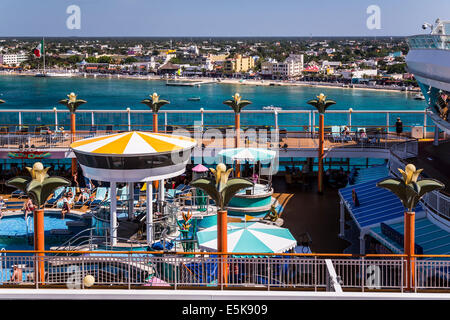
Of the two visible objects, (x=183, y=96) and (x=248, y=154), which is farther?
(x=183, y=96)

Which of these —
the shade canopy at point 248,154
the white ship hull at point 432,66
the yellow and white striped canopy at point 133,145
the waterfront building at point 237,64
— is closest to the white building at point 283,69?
the waterfront building at point 237,64

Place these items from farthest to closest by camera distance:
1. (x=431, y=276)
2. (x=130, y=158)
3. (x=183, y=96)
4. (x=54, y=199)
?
(x=183, y=96) < (x=54, y=199) < (x=130, y=158) < (x=431, y=276)

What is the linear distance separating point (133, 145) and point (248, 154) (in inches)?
249

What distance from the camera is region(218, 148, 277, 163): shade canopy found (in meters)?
20.6

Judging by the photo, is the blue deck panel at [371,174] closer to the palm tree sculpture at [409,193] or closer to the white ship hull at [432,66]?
the white ship hull at [432,66]

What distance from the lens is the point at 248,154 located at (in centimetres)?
2073

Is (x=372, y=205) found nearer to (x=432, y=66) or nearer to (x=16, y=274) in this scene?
(x=432, y=66)

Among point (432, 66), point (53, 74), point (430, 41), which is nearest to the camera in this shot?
point (432, 66)

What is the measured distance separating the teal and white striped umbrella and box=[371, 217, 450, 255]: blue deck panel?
2222mm

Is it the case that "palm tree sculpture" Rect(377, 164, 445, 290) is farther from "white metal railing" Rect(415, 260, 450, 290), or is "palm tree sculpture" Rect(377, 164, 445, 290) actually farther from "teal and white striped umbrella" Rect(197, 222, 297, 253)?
"teal and white striped umbrella" Rect(197, 222, 297, 253)

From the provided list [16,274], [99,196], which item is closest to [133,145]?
[16,274]

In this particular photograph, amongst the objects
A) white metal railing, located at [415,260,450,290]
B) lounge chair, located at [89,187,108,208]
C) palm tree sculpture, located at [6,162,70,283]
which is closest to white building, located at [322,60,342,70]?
lounge chair, located at [89,187,108,208]

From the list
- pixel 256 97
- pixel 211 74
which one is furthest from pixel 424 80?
pixel 211 74

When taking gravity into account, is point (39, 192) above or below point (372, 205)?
above
